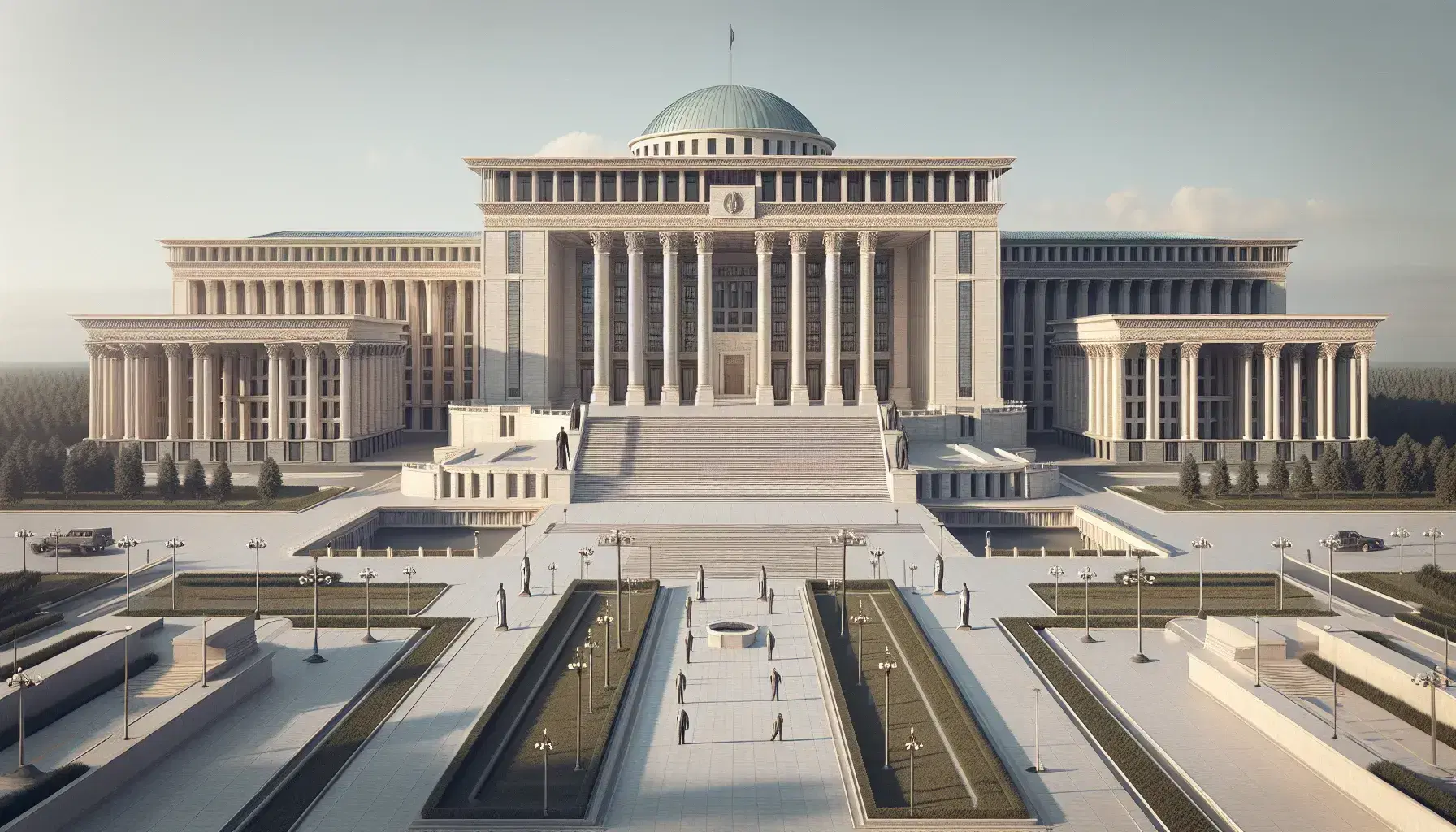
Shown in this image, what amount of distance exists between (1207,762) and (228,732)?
22.0 metres

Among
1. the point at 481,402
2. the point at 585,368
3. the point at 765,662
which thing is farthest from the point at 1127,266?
the point at 765,662

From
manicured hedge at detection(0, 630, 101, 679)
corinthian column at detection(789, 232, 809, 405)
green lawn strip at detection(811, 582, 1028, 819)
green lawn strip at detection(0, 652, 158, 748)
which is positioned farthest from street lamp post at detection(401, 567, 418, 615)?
corinthian column at detection(789, 232, 809, 405)

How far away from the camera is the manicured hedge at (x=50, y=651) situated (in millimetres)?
29328

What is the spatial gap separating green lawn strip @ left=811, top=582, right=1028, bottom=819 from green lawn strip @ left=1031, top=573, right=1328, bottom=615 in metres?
6.68

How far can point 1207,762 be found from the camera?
2538 cm

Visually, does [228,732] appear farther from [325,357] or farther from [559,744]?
[325,357]

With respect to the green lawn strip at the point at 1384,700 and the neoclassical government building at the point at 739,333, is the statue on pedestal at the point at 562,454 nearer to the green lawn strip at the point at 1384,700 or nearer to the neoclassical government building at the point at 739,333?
the neoclassical government building at the point at 739,333

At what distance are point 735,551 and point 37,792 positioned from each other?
29158 mm

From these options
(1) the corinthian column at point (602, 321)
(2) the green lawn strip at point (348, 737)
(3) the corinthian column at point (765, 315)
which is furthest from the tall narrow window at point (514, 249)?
(2) the green lawn strip at point (348, 737)

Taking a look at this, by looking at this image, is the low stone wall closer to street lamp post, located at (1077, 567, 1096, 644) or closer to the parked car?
street lamp post, located at (1077, 567, 1096, 644)

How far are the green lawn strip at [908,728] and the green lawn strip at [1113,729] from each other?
2.74 metres

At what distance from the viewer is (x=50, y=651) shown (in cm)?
3112

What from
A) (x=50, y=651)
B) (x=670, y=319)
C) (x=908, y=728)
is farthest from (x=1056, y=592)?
(x=670, y=319)

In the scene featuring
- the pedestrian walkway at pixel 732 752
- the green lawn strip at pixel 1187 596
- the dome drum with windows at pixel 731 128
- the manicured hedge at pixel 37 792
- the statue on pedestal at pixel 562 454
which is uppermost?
the dome drum with windows at pixel 731 128
